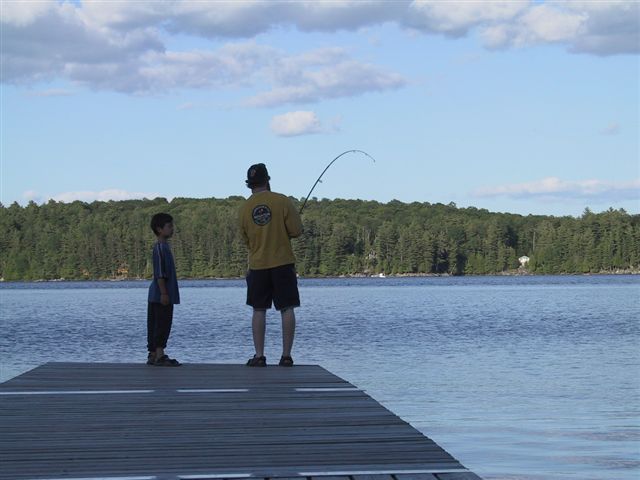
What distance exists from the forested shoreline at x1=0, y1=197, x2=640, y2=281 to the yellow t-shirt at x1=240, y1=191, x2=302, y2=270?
397 ft

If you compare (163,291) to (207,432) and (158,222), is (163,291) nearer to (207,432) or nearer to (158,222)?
(158,222)

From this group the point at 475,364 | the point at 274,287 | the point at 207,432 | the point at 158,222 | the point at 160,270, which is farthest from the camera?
the point at 475,364

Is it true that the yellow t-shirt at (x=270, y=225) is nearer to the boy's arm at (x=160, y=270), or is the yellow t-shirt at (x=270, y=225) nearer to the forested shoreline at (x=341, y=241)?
the boy's arm at (x=160, y=270)

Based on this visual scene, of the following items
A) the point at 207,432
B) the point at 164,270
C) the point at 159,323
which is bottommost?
the point at 207,432

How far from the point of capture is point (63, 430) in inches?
219

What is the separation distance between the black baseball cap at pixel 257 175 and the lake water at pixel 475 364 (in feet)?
9.52

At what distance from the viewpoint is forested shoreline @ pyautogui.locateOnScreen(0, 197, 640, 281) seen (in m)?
134

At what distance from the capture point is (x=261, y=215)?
8.17 metres

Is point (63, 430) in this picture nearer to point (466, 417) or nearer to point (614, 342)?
point (466, 417)

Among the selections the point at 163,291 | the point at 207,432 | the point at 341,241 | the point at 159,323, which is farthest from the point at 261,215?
the point at 341,241

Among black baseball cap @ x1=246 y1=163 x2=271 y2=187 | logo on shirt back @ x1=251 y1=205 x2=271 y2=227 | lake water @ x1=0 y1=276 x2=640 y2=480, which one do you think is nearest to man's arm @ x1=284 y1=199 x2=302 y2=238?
logo on shirt back @ x1=251 y1=205 x2=271 y2=227

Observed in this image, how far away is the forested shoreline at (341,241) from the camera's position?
441ft

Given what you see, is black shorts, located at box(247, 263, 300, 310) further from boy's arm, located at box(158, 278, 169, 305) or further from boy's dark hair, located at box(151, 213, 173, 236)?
boy's dark hair, located at box(151, 213, 173, 236)

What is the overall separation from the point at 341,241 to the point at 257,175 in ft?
411
